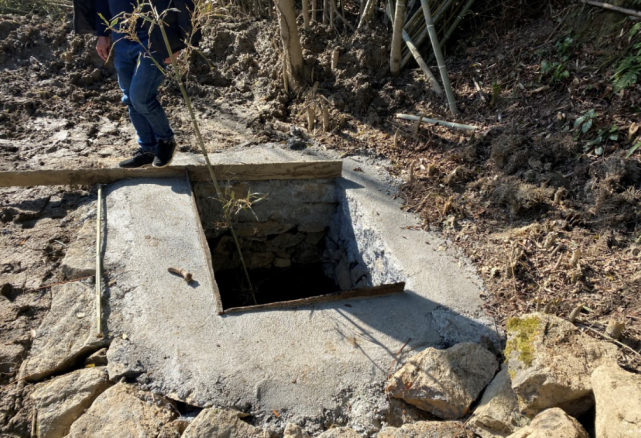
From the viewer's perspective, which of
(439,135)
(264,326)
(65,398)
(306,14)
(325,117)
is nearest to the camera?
(65,398)

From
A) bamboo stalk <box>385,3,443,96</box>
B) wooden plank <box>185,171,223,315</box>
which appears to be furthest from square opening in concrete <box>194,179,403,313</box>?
bamboo stalk <box>385,3,443,96</box>

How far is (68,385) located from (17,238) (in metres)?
1.49

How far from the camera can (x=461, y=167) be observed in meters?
3.80

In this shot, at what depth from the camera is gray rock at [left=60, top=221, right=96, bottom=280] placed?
2848 mm

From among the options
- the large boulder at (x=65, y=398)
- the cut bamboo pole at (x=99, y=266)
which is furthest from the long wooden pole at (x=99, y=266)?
the large boulder at (x=65, y=398)

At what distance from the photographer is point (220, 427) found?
2064mm

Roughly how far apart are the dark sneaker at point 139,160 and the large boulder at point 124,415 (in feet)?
7.02

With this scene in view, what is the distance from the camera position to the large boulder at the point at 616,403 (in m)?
1.64

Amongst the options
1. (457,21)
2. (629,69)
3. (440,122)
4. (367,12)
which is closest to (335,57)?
(367,12)

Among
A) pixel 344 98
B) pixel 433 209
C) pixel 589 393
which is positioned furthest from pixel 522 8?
pixel 589 393

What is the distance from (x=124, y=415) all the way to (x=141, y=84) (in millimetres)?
2339

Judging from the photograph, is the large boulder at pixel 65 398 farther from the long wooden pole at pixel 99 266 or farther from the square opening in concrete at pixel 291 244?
the square opening in concrete at pixel 291 244

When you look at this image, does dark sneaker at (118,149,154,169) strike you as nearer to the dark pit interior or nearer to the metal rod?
the metal rod

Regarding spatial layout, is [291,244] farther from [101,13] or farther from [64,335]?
[101,13]
